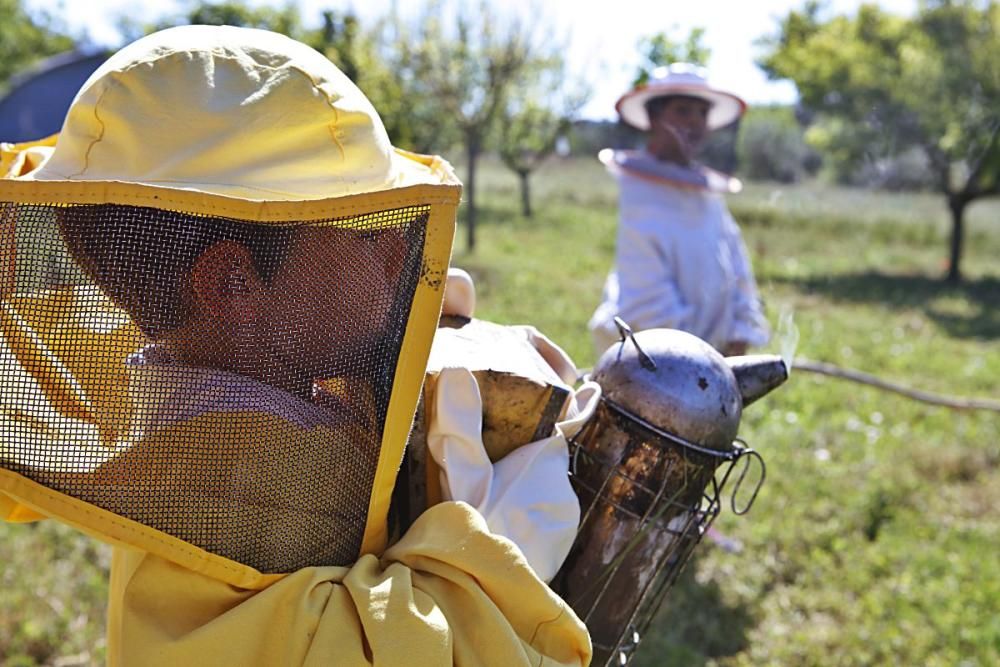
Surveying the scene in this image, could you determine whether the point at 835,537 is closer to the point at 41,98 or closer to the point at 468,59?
the point at 468,59

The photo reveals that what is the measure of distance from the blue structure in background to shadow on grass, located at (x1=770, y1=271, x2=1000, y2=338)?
2009cm

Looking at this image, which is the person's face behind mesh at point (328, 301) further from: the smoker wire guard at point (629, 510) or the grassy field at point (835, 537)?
the grassy field at point (835, 537)

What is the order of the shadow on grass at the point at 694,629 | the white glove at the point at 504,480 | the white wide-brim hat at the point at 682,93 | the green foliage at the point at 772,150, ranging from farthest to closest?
1. the green foliage at the point at 772,150
2. the white wide-brim hat at the point at 682,93
3. the shadow on grass at the point at 694,629
4. the white glove at the point at 504,480

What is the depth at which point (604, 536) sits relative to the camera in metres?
1.80

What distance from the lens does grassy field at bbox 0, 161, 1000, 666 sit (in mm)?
4082

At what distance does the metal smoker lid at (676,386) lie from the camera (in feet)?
5.93

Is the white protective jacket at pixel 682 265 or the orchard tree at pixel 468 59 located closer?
the white protective jacket at pixel 682 265

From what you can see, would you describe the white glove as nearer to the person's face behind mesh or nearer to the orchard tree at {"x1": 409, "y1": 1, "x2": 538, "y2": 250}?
the person's face behind mesh

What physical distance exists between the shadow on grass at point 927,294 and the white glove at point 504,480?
11.4 metres

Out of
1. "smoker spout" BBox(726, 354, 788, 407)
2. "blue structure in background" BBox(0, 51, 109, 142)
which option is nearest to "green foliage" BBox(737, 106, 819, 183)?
"blue structure in background" BBox(0, 51, 109, 142)

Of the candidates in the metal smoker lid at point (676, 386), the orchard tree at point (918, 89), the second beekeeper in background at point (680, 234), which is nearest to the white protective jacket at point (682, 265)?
the second beekeeper in background at point (680, 234)

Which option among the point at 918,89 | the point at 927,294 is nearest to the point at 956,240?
the point at 927,294

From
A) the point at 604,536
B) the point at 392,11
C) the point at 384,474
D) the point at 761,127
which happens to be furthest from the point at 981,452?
the point at 761,127

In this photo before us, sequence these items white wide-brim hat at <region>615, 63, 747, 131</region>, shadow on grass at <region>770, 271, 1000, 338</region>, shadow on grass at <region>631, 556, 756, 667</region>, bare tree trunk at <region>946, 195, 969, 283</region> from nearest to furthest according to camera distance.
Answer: shadow on grass at <region>631, 556, 756, 667</region> → white wide-brim hat at <region>615, 63, 747, 131</region> → shadow on grass at <region>770, 271, 1000, 338</region> → bare tree trunk at <region>946, 195, 969, 283</region>
